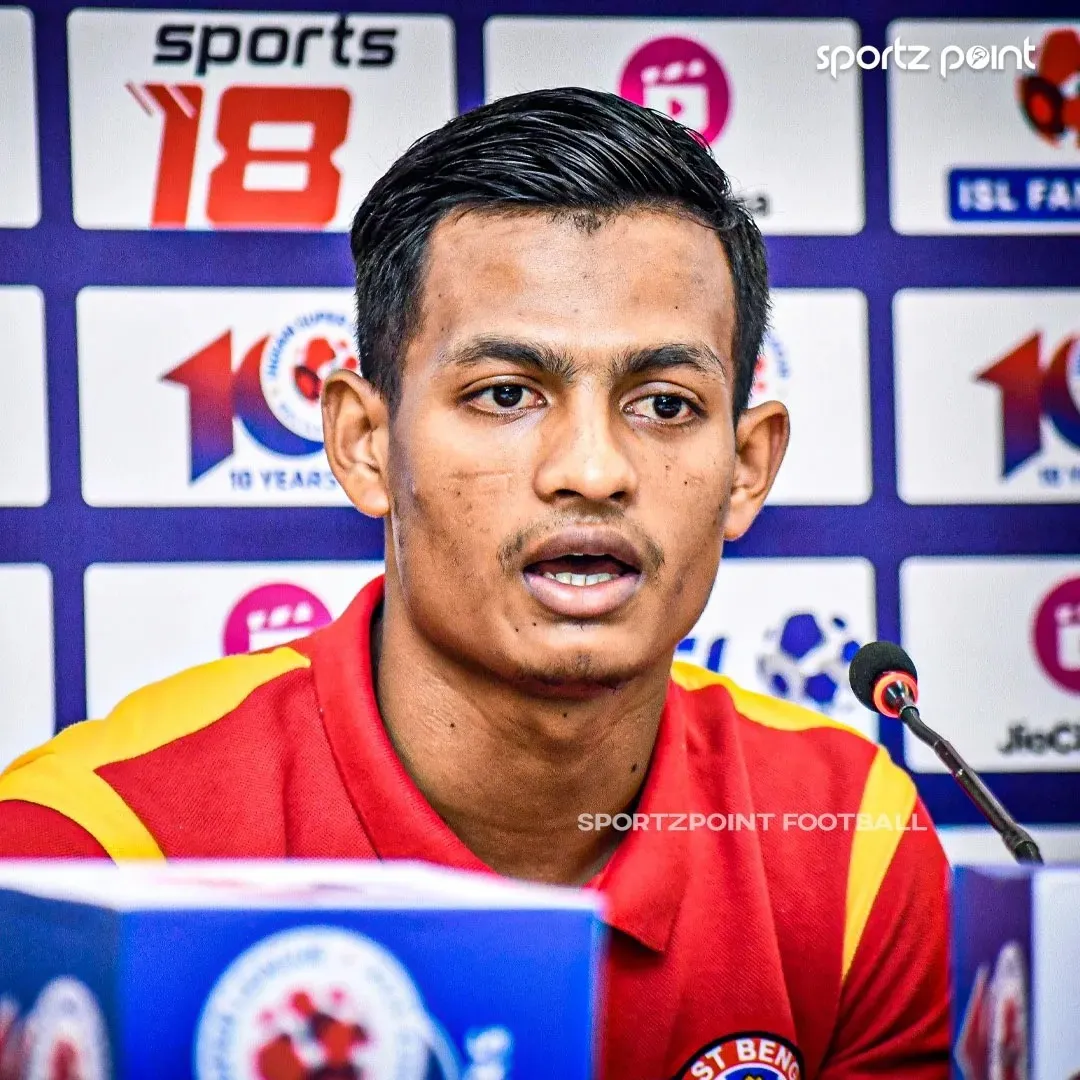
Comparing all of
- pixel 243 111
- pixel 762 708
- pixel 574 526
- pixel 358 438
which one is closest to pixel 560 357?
pixel 574 526

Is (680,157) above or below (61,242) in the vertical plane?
below

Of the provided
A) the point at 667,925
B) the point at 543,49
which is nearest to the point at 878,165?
the point at 543,49

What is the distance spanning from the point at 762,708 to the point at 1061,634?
1.76ft

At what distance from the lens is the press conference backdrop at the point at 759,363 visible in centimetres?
177

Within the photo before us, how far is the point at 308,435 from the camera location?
71.3 inches

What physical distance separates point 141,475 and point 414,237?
0.60 metres

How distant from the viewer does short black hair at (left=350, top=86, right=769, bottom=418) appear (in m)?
1.24

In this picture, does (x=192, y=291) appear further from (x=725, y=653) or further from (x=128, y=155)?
(x=725, y=653)

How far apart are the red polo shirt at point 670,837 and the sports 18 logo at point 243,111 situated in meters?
0.60

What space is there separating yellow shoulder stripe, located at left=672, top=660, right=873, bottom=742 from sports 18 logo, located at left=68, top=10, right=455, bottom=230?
646 millimetres

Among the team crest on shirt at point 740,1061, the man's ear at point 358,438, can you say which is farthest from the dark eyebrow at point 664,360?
the team crest on shirt at point 740,1061

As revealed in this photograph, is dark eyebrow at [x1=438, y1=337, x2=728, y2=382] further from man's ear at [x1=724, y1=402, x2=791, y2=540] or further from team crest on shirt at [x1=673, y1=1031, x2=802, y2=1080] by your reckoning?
team crest on shirt at [x1=673, y1=1031, x2=802, y2=1080]

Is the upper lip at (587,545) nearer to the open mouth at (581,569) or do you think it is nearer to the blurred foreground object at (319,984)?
the open mouth at (581,569)

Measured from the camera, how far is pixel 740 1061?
4.21ft
